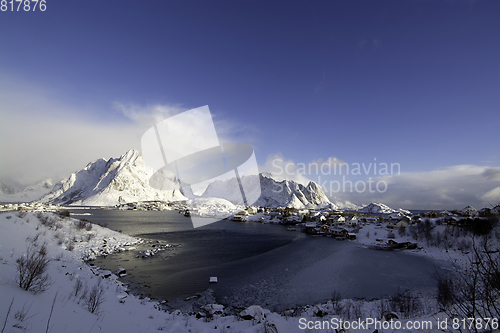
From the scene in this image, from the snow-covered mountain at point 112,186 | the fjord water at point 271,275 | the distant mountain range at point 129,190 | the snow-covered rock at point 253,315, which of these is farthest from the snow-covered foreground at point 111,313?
the snow-covered mountain at point 112,186

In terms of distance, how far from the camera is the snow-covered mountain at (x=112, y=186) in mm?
134375

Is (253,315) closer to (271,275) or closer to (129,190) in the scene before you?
(271,275)

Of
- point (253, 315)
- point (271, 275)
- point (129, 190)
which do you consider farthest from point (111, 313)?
point (129, 190)

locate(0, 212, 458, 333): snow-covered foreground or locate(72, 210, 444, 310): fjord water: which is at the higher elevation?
locate(0, 212, 458, 333): snow-covered foreground

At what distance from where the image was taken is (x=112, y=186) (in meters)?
140

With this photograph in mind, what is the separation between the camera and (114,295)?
27.1 feet

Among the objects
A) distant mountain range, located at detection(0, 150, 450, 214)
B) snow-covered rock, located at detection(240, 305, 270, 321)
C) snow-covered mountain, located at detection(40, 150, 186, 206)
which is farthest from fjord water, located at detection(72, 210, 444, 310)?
snow-covered mountain, located at detection(40, 150, 186, 206)

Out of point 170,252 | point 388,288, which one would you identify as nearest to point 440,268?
point 388,288

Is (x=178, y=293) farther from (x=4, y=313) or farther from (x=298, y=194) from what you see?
(x=298, y=194)

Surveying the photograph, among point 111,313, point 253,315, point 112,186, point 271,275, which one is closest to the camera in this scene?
point 111,313

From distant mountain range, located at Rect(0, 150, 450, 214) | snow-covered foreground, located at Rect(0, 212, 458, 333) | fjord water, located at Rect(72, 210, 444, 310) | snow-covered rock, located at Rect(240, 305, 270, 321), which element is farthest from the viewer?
distant mountain range, located at Rect(0, 150, 450, 214)

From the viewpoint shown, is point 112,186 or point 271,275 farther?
point 112,186

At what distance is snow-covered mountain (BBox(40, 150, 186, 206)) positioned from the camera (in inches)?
5290

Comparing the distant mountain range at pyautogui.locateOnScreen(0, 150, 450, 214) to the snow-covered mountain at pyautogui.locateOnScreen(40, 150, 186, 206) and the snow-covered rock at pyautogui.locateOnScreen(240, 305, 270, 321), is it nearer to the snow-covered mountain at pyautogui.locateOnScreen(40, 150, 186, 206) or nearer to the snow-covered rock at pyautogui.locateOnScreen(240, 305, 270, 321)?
the snow-covered mountain at pyautogui.locateOnScreen(40, 150, 186, 206)
